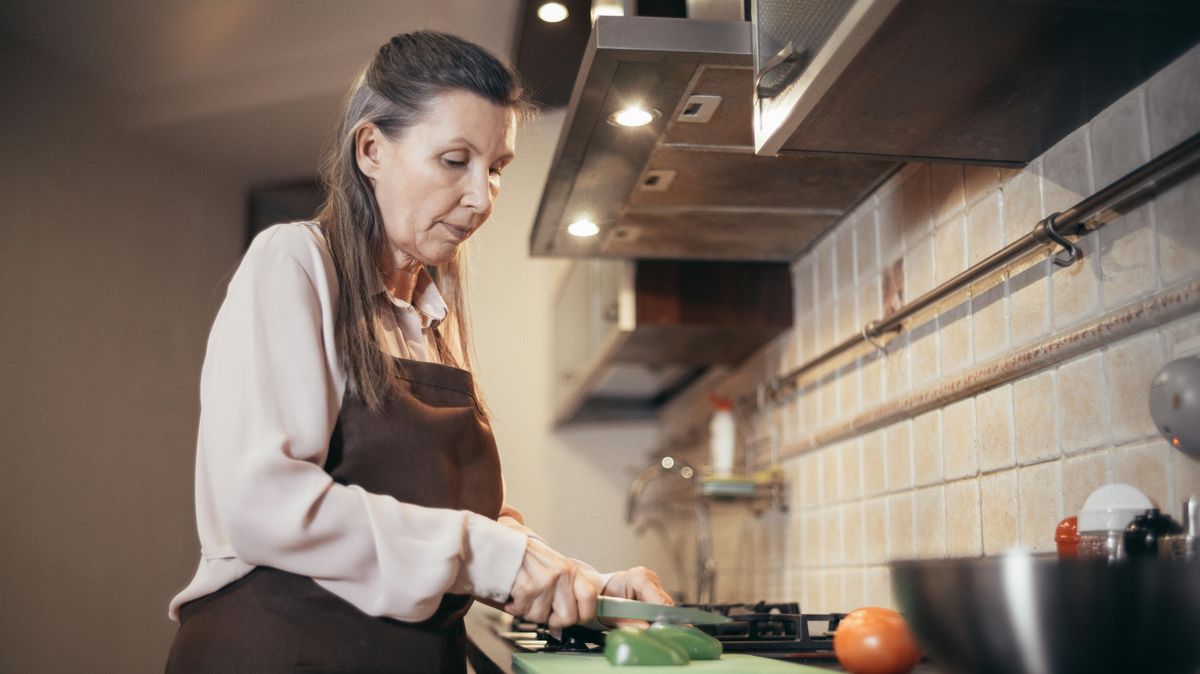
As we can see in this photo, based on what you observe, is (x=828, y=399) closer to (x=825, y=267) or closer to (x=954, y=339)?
(x=825, y=267)

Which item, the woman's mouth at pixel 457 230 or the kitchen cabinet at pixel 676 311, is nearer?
the woman's mouth at pixel 457 230

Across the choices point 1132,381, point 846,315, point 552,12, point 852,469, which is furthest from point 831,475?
point 552,12

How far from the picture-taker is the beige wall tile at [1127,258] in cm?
104

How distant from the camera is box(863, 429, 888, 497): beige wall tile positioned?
5.82 ft

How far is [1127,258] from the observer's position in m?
1.08

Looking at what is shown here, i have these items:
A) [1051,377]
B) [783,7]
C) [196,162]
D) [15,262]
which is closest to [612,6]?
[783,7]

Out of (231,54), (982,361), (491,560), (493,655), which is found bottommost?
(493,655)

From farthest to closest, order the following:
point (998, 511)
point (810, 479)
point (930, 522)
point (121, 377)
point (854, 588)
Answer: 1. point (121, 377)
2. point (810, 479)
3. point (854, 588)
4. point (930, 522)
5. point (998, 511)

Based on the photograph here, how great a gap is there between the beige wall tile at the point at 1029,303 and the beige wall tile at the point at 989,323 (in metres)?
0.02

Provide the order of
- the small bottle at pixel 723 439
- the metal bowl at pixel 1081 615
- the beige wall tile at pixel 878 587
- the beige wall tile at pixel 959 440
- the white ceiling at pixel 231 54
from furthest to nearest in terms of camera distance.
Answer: the white ceiling at pixel 231 54 → the small bottle at pixel 723 439 → the beige wall tile at pixel 878 587 → the beige wall tile at pixel 959 440 → the metal bowl at pixel 1081 615

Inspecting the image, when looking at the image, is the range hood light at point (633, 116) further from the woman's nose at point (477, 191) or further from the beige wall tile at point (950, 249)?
the beige wall tile at point (950, 249)

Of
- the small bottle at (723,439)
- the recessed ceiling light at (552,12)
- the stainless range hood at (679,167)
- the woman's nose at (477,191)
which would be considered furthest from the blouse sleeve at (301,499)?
the recessed ceiling light at (552,12)

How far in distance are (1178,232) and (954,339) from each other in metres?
0.51

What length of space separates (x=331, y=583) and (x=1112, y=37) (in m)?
0.85
